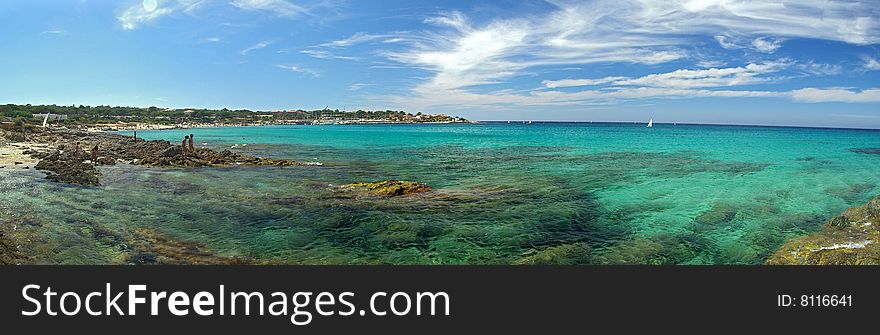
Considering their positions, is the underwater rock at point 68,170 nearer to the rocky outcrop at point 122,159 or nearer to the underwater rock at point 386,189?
the rocky outcrop at point 122,159

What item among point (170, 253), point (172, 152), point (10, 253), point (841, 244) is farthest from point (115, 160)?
point (841, 244)

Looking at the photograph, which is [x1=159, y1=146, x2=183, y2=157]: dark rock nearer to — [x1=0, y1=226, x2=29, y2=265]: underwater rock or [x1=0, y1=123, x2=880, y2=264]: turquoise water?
[x1=0, y1=123, x2=880, y2=264]: turquoise water

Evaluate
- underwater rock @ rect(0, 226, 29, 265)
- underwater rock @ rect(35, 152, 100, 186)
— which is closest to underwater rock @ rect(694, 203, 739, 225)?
underwater rock @ rect(0, 226, 29, 265)

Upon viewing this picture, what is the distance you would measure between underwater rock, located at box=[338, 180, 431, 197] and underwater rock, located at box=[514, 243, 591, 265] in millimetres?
9371

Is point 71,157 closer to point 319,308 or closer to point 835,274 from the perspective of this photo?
point 319,308

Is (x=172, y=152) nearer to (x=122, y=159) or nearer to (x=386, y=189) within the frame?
(x=122, y=159)

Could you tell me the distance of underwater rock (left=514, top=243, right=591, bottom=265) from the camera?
12.0m

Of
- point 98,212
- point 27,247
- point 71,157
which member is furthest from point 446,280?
point 71,157

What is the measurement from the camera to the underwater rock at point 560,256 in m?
12.0

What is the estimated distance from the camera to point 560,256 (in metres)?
12.4

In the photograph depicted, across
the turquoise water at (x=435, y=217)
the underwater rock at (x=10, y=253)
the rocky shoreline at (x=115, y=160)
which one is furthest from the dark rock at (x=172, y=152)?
the underwater rock at (x=10, y=253)

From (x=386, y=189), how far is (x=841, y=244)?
53.6ft

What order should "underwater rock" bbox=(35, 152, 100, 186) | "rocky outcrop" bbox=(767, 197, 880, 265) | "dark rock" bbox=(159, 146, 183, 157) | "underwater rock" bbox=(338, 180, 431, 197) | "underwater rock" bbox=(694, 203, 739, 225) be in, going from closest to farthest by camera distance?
"rocky outcrop" bbox=(767, 197, 880, 265)
"underwater rock" bbox=(694, 203, 739, 225)
"underwater rock" bbox=(338, 180, 431, 197)
"underwater rock" bbox=(35, 152, 100, 186)
"dark rock" bbox=(159, 146, 183, 157)

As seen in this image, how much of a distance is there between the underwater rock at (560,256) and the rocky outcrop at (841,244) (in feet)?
16.1
